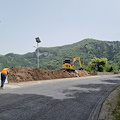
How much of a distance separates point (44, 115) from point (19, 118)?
784 mm

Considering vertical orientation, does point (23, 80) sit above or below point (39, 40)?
below

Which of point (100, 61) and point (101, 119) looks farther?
point (100, 61)

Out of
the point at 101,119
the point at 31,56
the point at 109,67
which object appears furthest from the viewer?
the point at 31,56

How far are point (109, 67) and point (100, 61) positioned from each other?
6.21 m

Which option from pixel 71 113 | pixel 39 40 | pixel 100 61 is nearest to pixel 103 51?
pixel 100 61

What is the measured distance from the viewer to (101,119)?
13.1 ft

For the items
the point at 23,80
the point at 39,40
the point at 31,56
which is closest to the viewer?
the point at 23,80

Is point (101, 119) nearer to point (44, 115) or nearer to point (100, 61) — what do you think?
point (44, 115)

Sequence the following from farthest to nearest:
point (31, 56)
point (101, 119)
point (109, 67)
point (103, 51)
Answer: point (31, 56) < point (103, 51) < point (109, 67) < point (101, 119)

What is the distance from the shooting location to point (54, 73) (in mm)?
22000

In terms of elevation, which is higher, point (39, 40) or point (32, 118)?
point (39, 40)

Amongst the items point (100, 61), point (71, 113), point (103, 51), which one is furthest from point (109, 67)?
point (103, 51)

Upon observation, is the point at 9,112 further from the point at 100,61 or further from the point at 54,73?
the point at 100,61

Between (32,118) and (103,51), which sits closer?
(32,118)
